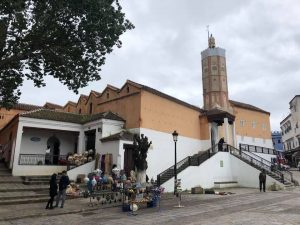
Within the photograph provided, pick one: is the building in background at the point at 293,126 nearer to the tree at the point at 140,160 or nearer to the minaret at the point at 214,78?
the minaret at the point at 214,78

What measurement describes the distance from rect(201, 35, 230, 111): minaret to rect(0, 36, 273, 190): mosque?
406 inches

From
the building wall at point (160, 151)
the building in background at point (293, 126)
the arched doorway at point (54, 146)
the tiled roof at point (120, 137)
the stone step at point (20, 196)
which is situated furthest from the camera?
the building in background at point (293, 126)

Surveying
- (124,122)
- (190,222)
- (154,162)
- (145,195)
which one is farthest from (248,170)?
(190,222)

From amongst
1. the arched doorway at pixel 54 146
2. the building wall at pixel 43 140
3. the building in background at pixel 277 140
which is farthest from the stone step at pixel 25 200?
the building in background at pixel 277 140

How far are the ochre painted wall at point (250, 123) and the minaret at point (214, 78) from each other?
7.90 feet

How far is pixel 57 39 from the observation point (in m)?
12.2

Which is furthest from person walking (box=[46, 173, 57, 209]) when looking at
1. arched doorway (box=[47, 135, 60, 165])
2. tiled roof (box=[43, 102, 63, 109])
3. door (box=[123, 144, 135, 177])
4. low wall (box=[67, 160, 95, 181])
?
tiled roof (box=[43, 102, 63, 109])

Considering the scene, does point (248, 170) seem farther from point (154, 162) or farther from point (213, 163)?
point (154, 162)

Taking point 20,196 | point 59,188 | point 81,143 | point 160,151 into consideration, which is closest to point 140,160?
point 59,188

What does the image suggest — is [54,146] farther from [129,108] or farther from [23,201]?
[23,201]

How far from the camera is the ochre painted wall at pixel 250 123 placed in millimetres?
37344

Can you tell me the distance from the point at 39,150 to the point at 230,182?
17.1 metres

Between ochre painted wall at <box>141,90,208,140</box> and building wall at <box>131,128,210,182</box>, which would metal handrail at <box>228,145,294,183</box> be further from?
building wall at <box>131,128,210,182</box>

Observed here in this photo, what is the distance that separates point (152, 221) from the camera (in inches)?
384
